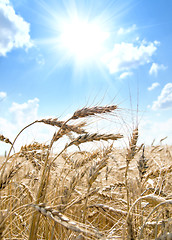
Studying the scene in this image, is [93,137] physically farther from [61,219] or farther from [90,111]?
[61,219]

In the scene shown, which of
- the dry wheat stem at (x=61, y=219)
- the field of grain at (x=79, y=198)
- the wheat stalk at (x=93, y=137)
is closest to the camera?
the dry wheat stem at (x=61, y=219)

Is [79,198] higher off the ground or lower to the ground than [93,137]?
lower

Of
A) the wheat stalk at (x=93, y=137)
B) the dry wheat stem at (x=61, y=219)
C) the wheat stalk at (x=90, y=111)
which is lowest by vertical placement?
the dry wheat stem at (x=61, y=219)

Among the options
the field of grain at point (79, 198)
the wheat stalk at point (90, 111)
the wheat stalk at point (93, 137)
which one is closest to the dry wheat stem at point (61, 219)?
the field of grain at point (79, 198)

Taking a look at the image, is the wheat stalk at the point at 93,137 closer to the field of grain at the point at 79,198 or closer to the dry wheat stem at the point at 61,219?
the field of grain at the point at 79,198

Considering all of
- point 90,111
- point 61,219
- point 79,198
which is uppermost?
point 90,111

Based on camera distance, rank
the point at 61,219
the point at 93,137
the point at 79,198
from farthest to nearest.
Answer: the point at 93,137 < the point at 79,198 < the point at 61,219

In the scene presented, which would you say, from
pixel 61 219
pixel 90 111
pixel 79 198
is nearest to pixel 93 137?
pixel 90 111

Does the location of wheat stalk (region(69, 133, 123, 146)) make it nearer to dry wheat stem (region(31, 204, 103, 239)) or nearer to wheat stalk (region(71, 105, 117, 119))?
wheat stalk (region(71, 105, 117, 119))

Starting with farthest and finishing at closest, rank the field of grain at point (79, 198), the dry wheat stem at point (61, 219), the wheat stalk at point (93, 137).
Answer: the wheat stalk at point (93, 137), the field of grain at point (79, 198), the dry wheat stem at point (61, 219)

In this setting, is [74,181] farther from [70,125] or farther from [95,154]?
[95,154]

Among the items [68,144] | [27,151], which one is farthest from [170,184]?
[27,151]

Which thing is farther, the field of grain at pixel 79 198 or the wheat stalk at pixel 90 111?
the wheat stalk at pixel 90 111

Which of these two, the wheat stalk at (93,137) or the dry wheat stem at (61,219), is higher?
the wheat stalk at (93,137)
